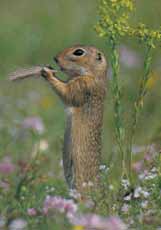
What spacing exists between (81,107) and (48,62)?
13.7ft

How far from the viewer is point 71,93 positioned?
687 centimetres

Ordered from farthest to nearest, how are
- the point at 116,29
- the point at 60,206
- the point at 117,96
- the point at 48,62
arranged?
the point at 48,62 < the point at 117,96 < the point at 116,29 < the point at 60,206

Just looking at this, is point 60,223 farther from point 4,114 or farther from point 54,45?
point 54,45

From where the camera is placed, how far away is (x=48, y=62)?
433 inches

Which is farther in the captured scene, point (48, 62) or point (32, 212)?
point (48, 62)

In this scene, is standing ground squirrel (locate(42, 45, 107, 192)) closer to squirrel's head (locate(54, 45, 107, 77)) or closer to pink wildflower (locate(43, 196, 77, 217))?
squirrel's head (locate(54, 45, 107, 77))

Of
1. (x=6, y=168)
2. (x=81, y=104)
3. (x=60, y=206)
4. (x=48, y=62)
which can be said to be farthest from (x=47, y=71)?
(x=48, y=62)

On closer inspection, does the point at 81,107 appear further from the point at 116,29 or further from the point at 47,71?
the point at 116,29

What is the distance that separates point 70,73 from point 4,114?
2.04m

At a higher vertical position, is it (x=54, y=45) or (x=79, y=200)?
(x=54, y=45)

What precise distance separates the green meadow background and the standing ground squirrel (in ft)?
0.91

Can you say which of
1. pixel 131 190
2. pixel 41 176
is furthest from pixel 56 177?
pixel 131 190

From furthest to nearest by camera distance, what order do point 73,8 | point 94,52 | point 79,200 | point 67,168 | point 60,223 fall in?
1. point 73,8
2. point 94,52
3. point 67,168
4. point 79,200
5. point 60,223

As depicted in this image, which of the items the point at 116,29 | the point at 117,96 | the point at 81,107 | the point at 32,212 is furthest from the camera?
the point at 81,107
